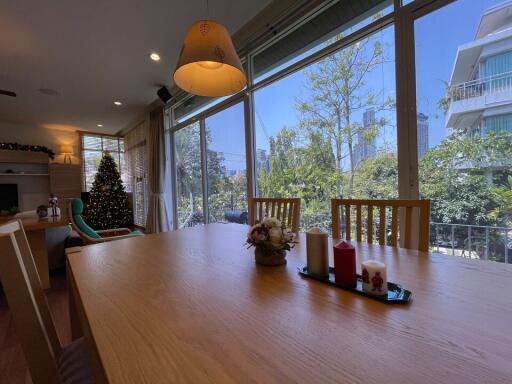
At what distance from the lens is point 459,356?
0.46 meters

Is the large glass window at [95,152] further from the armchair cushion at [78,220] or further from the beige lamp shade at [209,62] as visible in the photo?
the beige lamp shade at [209,62]

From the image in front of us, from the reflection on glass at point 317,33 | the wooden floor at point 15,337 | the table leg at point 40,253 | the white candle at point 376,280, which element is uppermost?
the reflection on glass at point 317,33

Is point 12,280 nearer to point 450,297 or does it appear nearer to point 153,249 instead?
point 153,249

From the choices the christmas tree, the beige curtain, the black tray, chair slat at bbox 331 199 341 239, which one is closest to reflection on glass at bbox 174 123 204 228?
the beige curtain

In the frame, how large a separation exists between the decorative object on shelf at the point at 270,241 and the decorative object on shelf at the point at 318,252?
0.10 meters

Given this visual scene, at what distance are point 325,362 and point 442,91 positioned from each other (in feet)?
6.25

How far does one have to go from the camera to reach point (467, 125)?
1.57 meters

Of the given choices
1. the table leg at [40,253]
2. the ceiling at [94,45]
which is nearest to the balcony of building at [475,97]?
the ceiling at [94,45]

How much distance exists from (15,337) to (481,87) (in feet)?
11.8

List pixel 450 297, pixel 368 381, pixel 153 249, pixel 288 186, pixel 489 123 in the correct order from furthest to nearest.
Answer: pixel 288 186 → pixel 489 123 → pixel 153 249 → pixel 450 297 → pixel 368 381

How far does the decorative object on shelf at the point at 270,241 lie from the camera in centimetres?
96

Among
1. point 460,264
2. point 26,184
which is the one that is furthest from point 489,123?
point 26,184

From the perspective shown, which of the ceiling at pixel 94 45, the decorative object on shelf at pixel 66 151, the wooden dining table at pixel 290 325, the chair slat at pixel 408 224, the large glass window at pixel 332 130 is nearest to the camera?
the wooden dining table at pixel 290 325

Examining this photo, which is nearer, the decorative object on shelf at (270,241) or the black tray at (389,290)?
the black tray at (389,290)
